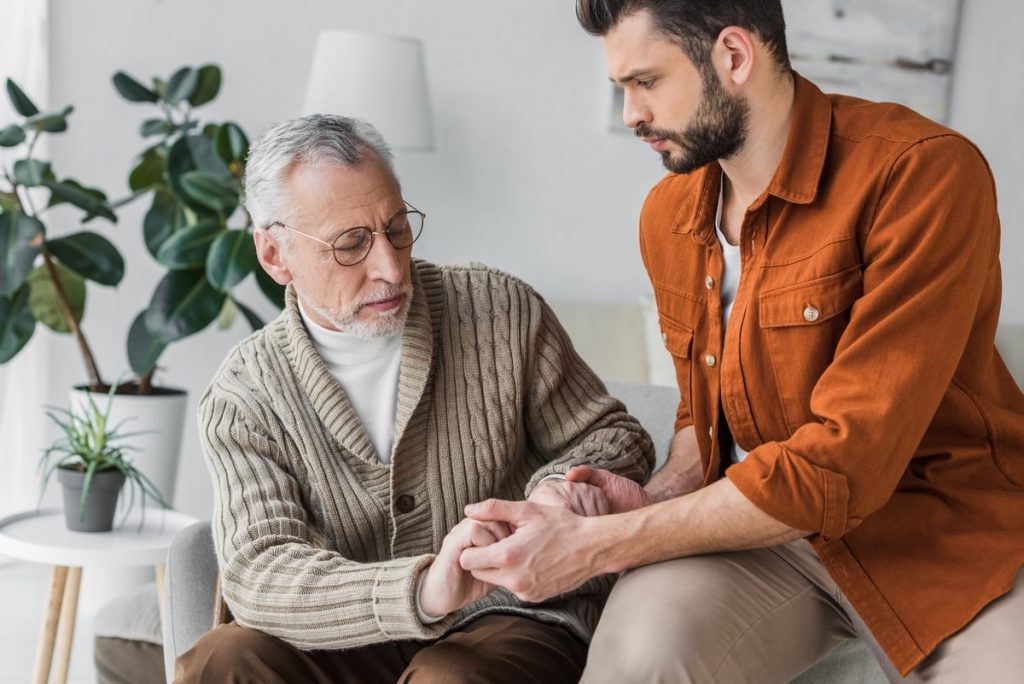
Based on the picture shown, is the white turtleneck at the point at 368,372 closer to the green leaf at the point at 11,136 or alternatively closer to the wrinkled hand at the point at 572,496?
the wrinkled hand at the point at 572,496

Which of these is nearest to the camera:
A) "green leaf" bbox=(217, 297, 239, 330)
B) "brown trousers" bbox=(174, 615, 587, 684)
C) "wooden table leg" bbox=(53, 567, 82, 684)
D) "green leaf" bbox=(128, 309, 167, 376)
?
"brown trousers" bbox=(174, 615, 587, 684)

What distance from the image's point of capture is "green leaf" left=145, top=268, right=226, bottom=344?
3.08 m

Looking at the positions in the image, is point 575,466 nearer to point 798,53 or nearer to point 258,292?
point 258,292

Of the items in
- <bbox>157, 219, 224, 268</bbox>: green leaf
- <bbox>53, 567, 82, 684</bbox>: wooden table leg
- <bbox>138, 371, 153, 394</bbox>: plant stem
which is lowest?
<bbox>53, 567, 82, 684</bbox>: wooden table leg

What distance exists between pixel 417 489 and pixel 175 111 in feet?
7.49

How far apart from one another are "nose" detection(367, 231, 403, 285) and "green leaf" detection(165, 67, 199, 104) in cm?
176

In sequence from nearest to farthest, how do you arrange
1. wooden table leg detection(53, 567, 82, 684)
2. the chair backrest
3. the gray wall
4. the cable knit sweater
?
the cable knit sweater
the chair backrest
wooden table leg detection(53, 567, 82, 684)
the gray wall

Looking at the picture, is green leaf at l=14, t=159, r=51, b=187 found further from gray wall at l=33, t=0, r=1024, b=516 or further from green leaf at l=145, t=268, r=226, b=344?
gray wall at l=33, t=0, r=1024, b=516

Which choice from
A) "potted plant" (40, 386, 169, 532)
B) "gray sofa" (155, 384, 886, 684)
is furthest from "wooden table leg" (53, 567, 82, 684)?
"gray sofa" (155, 384, 886, 684)

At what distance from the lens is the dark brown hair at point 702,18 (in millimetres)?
1553

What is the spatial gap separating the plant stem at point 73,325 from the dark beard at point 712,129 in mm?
2006

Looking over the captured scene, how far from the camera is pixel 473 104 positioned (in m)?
3.79

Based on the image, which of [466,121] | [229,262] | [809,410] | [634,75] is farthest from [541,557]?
[466,121]

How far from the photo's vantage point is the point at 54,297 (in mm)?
3186
